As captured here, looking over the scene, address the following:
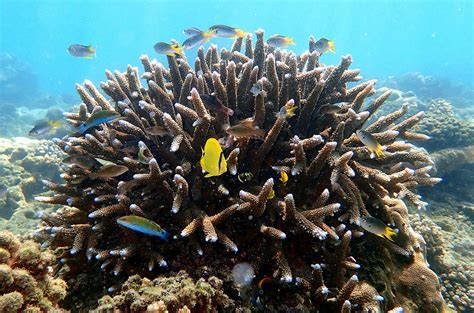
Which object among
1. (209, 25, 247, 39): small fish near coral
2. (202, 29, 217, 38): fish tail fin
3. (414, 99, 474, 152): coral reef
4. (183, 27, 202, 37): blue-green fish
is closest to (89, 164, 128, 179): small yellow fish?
(202, 29, 217, 38): fish tail fin

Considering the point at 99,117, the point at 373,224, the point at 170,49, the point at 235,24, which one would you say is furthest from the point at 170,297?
the point at 235,24

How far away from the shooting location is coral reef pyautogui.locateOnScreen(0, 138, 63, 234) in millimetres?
8094

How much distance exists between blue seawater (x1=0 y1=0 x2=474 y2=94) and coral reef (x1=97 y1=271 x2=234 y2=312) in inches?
3663

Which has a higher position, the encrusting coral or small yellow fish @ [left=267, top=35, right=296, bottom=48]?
small yellow fish @ [left=267, top=35, right=296, bottom=48]

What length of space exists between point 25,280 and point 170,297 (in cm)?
117

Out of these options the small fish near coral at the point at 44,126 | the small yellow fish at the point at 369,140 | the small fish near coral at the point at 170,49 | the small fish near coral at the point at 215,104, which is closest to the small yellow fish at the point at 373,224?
the small yellow fish at the point at 369,140

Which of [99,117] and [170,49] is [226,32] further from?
[99,117]

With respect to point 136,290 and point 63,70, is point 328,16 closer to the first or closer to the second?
point 63,70

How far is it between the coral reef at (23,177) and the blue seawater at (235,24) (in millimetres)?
82891

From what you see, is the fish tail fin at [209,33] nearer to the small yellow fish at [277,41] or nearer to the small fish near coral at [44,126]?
the small yellow fish at [277,41]

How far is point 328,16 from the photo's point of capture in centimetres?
13838

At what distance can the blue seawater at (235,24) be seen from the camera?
10288 centimetres

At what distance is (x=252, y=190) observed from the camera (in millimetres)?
3338

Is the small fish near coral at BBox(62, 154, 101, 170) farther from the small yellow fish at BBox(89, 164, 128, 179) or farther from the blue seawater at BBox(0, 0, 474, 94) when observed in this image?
the blue seawater at BBox(0, 0, 474, 94)
